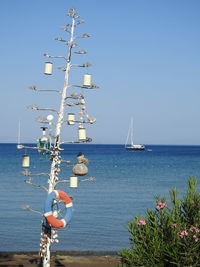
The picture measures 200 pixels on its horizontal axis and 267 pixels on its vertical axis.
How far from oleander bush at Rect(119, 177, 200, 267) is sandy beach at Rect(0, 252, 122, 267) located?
682cm

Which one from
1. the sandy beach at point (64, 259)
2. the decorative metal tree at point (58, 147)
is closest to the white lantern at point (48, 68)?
the decorative metal tree at point (58, 147)

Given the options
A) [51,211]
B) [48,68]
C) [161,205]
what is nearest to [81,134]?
[48,68]

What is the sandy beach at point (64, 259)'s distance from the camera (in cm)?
1747

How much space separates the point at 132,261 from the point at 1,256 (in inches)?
363

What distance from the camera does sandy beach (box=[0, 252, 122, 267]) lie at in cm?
1747

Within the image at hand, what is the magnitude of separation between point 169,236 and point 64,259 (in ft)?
28.6

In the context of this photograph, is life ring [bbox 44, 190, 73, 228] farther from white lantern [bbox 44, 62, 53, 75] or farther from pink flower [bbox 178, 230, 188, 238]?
pink flower [bbox 178, 230, 188, 238]

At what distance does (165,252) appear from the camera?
10.1 meters

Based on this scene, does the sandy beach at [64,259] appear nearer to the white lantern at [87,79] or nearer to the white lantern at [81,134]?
the white lantern at [81,134]

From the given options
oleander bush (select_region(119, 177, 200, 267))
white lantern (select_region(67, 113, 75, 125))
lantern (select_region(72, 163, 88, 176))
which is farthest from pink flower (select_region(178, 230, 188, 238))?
white lantern (select_region(67, 113, 75, 125))

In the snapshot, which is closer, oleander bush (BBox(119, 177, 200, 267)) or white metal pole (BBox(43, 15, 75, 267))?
oleander bush (BBox(119, 177, 200, 267))

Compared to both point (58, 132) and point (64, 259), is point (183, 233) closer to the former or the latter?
point (58, 132)

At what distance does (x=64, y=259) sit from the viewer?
720 inches

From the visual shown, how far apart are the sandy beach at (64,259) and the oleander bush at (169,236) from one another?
22.4 feet
